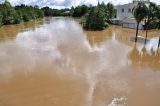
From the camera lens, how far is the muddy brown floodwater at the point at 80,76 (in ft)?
42.9

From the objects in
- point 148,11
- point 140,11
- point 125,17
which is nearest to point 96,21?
point 125,17

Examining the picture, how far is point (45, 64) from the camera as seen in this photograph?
19531 millimetres

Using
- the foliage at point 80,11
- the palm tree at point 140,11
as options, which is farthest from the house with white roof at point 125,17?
the foliage at point 80,11

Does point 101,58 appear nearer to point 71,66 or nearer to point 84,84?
point 71,66

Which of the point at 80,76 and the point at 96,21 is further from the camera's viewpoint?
the point at 96,21

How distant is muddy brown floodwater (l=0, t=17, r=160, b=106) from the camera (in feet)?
42.9

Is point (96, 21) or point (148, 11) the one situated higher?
point (148, 11)

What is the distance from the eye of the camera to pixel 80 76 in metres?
16.6

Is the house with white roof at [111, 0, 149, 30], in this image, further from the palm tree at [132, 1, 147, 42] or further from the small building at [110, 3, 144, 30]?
the palm tree at [132, 1, 147, 42]

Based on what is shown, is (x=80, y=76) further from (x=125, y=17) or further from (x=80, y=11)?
(x=80, y=11)

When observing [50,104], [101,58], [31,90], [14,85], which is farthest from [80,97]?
[101,58]

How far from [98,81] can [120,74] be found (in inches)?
93.6

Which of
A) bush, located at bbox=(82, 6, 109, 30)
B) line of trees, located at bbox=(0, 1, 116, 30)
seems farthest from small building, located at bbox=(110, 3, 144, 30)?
bush, located at bbox=(82, 6, 109, 30)

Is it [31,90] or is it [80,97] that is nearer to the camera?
[80,97]
